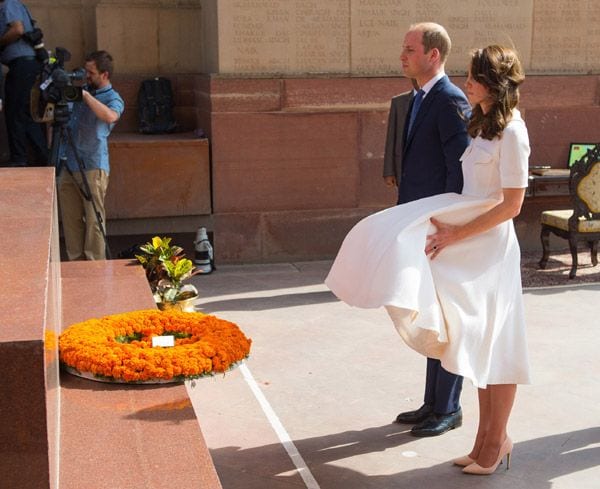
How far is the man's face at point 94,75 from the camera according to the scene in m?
8.30

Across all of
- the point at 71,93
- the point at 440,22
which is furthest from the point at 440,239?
the point at 440,22

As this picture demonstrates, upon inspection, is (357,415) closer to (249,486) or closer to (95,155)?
(249,486)

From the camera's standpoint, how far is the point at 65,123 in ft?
25.8

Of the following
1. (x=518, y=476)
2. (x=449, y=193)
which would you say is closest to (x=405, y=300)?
(x=449, y=193)

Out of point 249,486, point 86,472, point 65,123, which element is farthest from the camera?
point 65,123

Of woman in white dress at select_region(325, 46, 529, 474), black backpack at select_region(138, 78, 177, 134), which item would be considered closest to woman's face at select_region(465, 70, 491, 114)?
woman in white dress at select_region(325, 46, 529, 474)

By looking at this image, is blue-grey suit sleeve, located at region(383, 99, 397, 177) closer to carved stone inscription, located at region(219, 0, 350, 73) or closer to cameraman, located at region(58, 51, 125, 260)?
carved stone inscription, located at region(219, 0, 350, 73)

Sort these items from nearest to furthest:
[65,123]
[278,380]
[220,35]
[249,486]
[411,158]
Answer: [249,486] → [411,158] → [278,380] → [65,123] → [220,35]

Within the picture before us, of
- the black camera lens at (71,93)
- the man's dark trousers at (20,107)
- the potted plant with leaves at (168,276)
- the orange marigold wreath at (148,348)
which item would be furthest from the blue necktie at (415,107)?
the man's dark trousers at (20,107)

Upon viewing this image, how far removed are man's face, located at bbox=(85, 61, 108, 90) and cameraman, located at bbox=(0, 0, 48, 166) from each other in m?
1.15

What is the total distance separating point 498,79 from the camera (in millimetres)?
4211

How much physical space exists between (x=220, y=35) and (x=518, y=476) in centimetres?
593

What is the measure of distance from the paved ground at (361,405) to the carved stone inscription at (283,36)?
8.45 ft

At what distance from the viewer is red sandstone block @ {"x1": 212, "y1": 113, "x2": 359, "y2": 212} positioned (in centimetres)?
948
